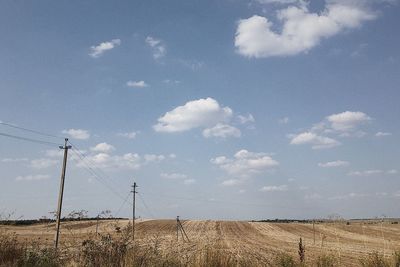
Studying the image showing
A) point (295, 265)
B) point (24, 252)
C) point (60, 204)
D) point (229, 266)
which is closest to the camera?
point (229, 266)

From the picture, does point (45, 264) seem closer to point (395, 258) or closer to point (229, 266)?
point (229, 266)

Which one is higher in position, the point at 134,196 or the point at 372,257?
the point at 134,196

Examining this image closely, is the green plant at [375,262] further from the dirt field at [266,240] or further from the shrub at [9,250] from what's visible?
the shrub at [9,250]

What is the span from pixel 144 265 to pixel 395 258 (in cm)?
564

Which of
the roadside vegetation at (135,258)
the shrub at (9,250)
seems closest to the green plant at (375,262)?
the roadside vegetation at (135,258)

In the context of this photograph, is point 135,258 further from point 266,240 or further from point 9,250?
point 266,240

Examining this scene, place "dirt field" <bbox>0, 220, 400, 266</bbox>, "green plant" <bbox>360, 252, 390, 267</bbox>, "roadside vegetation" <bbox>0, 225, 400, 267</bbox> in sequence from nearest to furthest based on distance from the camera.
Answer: "roadside vegetation" <bbox>0, 225, 400, 267</bbox> → "green plant" <bbox>360, 252, 390, 267</bbox> → "dirt field" <bbox>0, 220, 400, 266</bbox>

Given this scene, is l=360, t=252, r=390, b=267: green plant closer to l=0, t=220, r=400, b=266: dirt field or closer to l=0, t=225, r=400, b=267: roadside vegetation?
l=0, t=225, r=400, b=267: roadside vegetation

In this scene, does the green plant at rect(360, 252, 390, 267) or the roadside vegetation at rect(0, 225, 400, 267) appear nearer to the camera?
the roadside vegetation at rect(0, 225, 400, 267)

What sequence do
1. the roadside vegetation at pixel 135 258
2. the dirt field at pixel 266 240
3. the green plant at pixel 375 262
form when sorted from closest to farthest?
the roadside vegetation at pixel 135 258 → the green plant at pixel 375 262 → the dirt field at pixel 266 240

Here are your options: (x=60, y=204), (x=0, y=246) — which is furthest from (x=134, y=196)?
(x=0, y=246)

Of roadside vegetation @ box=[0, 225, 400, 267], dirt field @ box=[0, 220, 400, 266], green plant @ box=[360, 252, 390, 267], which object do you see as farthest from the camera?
dirt field @ box=[0, 220, 400, 266]

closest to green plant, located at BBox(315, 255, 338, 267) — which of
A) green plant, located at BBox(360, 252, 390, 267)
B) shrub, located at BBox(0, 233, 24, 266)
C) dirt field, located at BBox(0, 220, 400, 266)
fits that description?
dirt field, located at BBox(0, 220, 400, 266)

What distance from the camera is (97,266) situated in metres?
10.2
